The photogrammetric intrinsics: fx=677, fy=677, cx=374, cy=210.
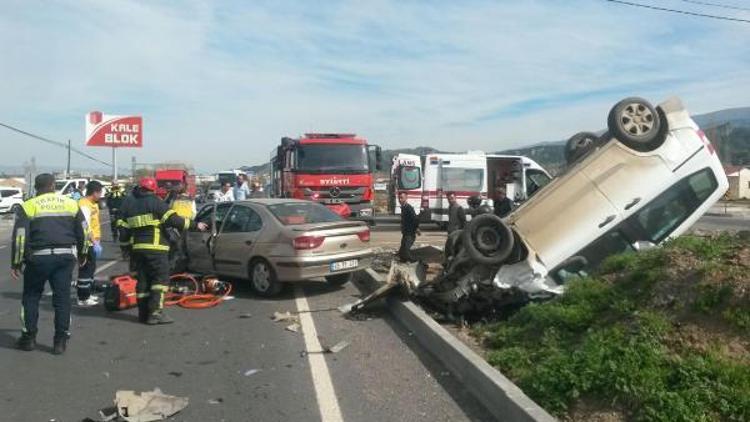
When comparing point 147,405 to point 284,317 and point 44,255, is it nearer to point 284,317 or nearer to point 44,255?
point 44,255

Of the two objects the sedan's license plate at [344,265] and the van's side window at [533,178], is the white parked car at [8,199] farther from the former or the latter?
the sedan's license plate at [344,265]

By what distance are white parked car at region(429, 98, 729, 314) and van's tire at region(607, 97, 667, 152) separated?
11mm

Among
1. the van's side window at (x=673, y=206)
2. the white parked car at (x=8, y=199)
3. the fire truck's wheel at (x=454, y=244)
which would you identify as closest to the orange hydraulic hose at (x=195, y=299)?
the fire truck's wheel at (x=454, y=244)

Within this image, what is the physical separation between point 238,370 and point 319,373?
744 mm

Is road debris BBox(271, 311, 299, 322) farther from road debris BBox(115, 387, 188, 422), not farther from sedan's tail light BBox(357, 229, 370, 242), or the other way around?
road debris BBox(115, 387, 188, 422)

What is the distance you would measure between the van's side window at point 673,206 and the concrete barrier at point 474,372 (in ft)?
9.08

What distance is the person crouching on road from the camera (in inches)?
363

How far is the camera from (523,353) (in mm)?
5676

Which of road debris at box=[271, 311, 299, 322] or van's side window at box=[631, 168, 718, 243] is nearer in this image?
van's side window at box=[631, 168, 718, 243]

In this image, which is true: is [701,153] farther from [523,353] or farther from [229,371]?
[229,371]

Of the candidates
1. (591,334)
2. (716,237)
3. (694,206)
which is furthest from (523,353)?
(694,206)

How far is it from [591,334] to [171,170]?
31603 mm

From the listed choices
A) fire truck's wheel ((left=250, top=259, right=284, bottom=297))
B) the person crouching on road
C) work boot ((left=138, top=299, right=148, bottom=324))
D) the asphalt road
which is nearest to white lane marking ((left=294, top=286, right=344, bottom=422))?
the asphalt road

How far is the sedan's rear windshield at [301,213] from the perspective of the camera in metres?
9.86
